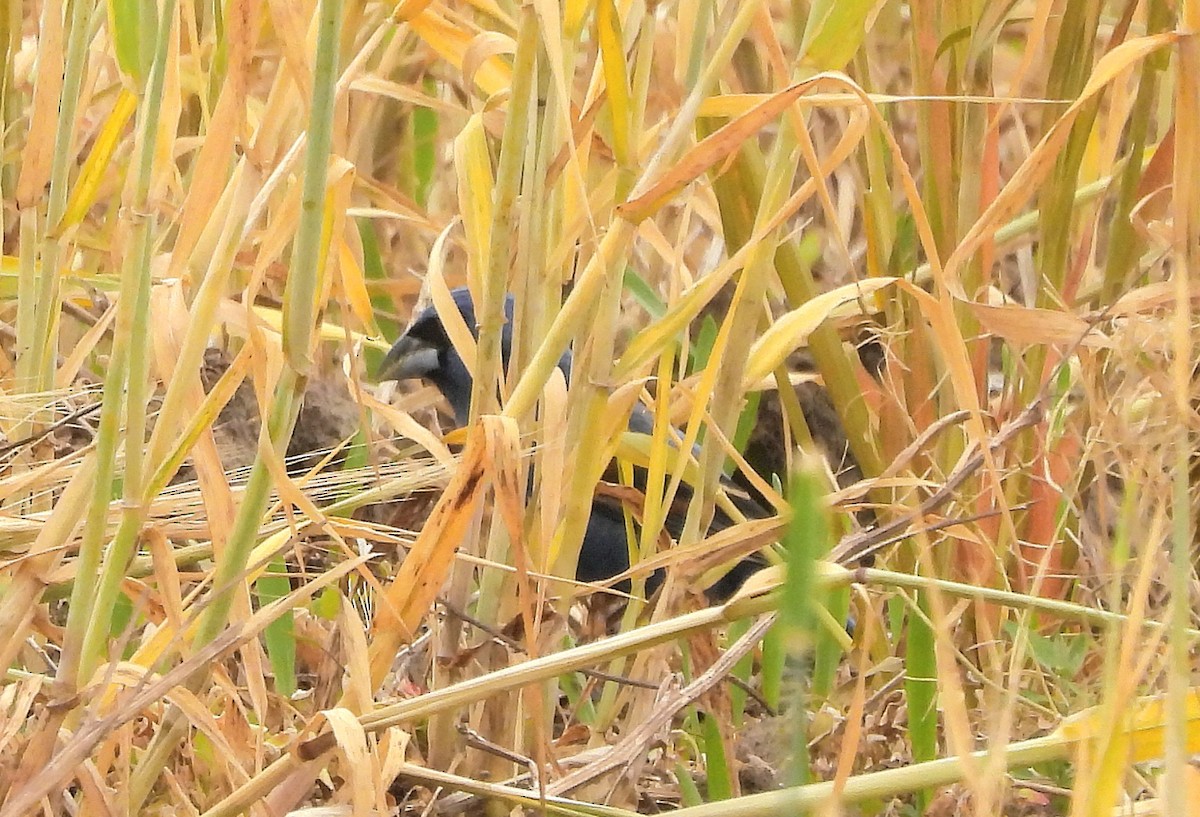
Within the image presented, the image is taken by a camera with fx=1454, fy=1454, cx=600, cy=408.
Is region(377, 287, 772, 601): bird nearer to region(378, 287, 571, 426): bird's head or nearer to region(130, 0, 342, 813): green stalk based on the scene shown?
region(378, 287, 571, 426): bird's head

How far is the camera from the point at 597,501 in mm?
1648

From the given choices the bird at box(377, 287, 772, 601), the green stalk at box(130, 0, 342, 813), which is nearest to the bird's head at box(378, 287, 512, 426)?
the bird at box(377, 287, 772, 601)

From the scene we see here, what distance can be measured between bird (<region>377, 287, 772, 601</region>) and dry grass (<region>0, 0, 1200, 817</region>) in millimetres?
345

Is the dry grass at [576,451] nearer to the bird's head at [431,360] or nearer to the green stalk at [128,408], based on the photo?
the green stalk at [128,408]

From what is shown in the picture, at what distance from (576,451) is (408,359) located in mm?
869

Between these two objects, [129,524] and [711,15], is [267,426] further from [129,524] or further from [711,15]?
[711,15]

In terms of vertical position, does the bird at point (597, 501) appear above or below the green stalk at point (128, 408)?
below

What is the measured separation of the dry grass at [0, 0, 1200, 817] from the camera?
79 cm

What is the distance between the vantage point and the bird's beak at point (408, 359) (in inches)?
71.6

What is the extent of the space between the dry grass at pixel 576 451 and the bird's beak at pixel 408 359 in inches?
15.0

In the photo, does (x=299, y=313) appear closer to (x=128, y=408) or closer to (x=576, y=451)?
(x=128, y=408)

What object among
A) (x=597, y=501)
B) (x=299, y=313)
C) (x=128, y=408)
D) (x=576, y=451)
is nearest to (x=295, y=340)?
(x=299, y=313)

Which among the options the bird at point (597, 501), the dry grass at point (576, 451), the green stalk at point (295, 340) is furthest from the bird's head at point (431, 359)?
the green stalk at point (295, 340)

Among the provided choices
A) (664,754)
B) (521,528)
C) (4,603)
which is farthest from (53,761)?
(664,754)
